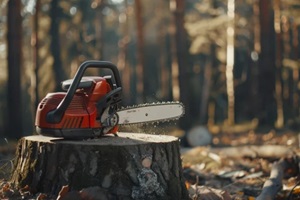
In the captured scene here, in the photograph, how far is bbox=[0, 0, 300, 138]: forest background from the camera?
18.4 m

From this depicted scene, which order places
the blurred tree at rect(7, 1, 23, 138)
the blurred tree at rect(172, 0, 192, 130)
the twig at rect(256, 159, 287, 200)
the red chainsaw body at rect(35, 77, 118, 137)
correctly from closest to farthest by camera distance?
the red chainsaw body at rect(35, 77, 118, 137)
the twig at rect(256, 159, 287, 200)
the blurred tree at rect(7, 1, 23, 138)
the blurred tree at rect(172, 0, 192, 130)

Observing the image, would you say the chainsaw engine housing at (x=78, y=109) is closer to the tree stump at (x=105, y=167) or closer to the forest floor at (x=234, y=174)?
the tree stump at (x=105, y=167)

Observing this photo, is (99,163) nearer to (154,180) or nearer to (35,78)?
(154,180)

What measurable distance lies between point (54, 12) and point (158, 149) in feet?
77.9

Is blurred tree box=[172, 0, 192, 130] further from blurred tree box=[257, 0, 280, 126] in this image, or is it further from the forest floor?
the forest floor

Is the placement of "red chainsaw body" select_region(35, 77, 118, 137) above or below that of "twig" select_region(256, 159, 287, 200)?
above

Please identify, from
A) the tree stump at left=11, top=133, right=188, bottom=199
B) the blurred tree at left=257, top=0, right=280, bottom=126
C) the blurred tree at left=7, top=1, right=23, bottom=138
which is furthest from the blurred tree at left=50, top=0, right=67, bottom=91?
the tree stump at left=11, top=133, right=188, bottom=199

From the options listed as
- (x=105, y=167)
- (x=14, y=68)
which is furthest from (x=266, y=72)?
(x=105, y=167)

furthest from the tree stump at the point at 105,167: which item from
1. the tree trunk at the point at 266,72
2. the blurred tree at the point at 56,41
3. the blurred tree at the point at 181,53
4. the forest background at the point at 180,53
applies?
the blurred tree at the point at 56,41

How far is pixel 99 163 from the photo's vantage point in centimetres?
452

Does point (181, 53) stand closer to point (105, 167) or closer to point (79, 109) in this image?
point (79, 109)

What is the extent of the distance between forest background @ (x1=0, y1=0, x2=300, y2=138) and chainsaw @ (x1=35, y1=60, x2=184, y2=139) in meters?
1.57

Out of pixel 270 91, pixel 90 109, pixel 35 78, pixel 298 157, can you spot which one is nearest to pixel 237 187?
pixel 298 157

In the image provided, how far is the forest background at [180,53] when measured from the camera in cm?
1838
